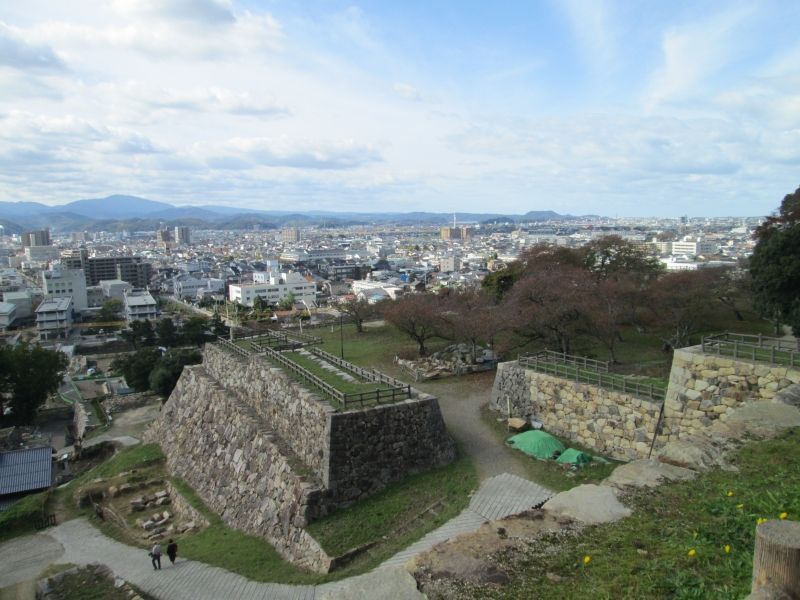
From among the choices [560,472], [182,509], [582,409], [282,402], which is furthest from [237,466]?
[582,409]

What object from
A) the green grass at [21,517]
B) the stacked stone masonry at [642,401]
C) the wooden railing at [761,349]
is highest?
the wooden railing at [761,349]

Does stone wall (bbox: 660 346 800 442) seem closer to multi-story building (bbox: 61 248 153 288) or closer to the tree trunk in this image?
the tree trunk

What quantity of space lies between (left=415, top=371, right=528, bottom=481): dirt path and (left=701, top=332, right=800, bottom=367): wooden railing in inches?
205

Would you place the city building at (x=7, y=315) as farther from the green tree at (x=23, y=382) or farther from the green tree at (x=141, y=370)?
the green tree at (x=141, y=370)

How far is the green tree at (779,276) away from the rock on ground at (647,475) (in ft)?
41.8

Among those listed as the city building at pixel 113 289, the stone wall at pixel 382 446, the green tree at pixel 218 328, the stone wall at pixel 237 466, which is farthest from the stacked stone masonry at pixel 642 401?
the city building at pixel 113 289

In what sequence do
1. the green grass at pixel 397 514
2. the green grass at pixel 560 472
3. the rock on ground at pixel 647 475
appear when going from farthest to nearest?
the green grass at pixel 560 472, the green grass at pixel 397 514, the rock on ground at pixel 647 475

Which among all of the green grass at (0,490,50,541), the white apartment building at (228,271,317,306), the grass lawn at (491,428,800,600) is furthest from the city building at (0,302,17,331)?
the grass lawn at (491,428,800,600)

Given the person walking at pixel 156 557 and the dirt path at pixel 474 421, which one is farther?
the dirt path at pixel 474 421

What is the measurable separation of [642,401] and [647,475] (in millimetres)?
6144

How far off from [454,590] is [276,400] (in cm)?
1147

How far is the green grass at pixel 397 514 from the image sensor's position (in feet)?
34.4

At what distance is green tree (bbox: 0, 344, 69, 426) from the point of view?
28.9 m

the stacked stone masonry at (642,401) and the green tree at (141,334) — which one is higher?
the stacked stone masonry at (642,401)
